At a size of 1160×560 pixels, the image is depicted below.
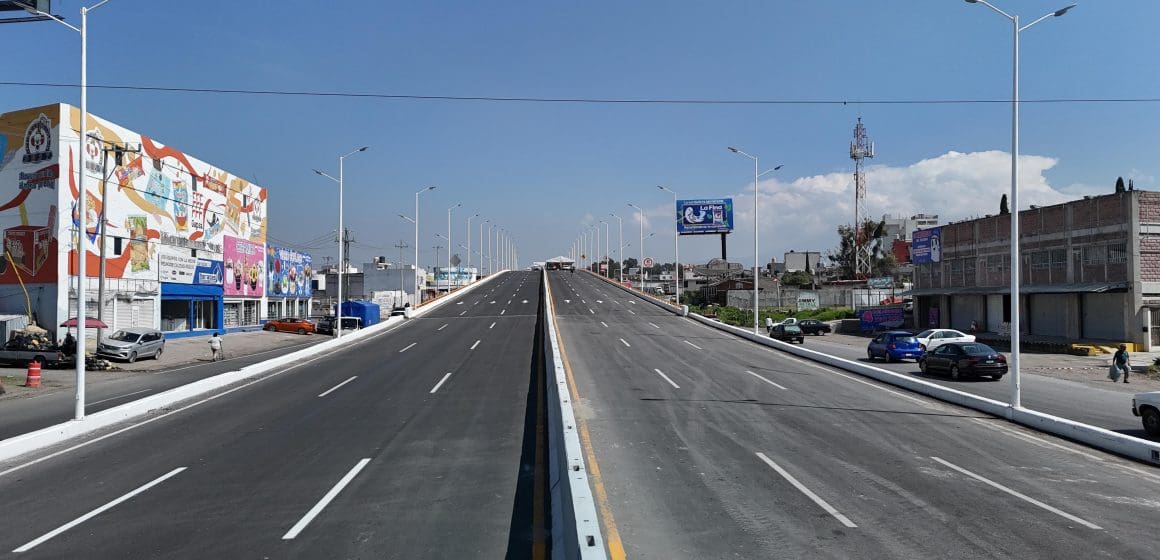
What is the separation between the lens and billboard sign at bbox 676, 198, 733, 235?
94562 millimetres

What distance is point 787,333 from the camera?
41.9 metres

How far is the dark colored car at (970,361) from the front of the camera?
2308cm

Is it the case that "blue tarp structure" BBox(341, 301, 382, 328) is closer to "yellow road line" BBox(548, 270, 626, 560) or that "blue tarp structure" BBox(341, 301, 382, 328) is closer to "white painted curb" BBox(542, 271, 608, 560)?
"yellow road line" BBox(548, 270, 626, 560)

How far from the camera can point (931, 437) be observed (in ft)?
44.6

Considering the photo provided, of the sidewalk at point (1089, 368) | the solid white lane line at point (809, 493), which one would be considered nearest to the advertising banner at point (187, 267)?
the solid white lane line at point (809, 493)

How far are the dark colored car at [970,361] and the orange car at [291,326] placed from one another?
43327 millimetres

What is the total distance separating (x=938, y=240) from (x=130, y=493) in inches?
2093

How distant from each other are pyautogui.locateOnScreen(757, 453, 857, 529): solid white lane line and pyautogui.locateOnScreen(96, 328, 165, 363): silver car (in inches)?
1206

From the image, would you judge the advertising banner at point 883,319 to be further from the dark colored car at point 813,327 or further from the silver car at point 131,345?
the silver car at point 131,345

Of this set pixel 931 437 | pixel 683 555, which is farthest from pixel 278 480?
pixel 931 437

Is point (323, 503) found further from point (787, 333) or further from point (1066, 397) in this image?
point (787, 333)

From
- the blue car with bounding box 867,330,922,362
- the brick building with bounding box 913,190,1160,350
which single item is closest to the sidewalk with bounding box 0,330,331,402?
the blue car with bounding box 867,330,922,362

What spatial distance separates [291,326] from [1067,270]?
5119cm

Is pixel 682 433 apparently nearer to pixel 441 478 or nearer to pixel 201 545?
pixel 441 478
